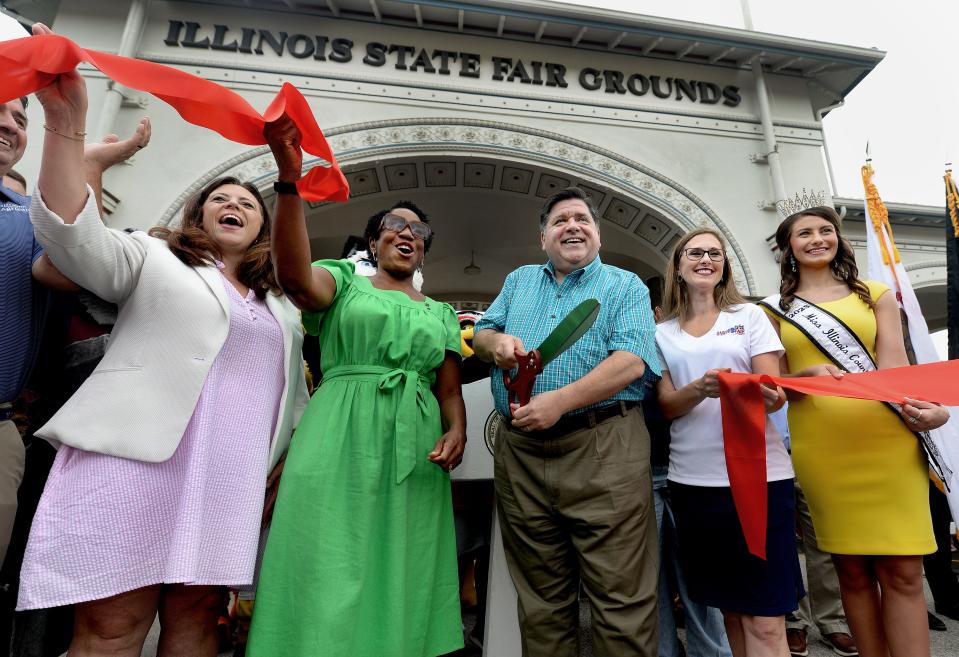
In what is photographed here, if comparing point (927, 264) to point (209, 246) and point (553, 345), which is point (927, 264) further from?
point (209, 246)

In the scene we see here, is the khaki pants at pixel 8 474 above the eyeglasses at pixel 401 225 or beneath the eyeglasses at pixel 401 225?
beneath

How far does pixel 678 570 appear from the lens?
7.30 feet

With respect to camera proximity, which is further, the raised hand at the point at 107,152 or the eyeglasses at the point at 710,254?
the eyeglasses at the point at 710,254

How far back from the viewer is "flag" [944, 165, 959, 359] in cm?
372

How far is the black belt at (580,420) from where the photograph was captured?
5.22 feet

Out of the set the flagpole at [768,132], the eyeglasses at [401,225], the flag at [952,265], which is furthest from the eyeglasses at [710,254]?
the flagpole at [768,132]

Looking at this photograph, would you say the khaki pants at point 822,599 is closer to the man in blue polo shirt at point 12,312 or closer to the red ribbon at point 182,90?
the red ribbon at point 182,90

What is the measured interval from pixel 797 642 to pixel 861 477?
119 centimetres

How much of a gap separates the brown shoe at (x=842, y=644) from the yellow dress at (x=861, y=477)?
113 centimetres

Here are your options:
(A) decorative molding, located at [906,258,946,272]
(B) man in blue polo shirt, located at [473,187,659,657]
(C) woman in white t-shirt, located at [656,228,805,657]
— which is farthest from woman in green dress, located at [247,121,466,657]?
(A) decorative molding, located at [906,258,946,272]

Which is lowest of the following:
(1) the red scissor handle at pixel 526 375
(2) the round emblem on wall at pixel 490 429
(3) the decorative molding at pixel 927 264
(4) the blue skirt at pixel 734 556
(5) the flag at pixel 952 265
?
(4) the blue skirt at pixel 734 556

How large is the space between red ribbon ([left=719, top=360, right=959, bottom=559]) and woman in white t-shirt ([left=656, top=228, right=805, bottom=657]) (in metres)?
0.09

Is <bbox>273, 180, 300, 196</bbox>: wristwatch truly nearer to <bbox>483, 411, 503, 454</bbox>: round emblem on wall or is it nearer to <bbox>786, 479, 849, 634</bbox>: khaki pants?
<bbox>483, 411, 503, 454</bbox>: round emblem on wall

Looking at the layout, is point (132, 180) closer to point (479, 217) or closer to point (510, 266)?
point (479, 217)
